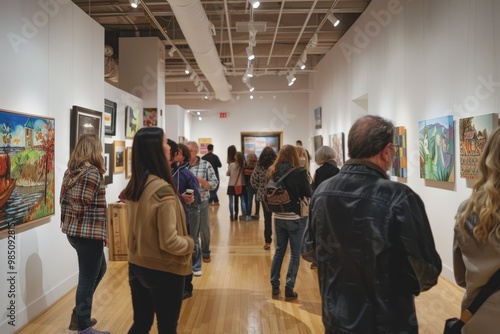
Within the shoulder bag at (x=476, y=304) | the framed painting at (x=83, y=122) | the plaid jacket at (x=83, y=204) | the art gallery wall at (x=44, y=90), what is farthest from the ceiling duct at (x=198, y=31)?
the shoulder bag at (x=476, y=304)

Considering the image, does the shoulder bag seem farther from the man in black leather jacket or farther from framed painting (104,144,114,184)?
framed painting (104,144,114,184)

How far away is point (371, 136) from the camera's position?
1633 millimetres

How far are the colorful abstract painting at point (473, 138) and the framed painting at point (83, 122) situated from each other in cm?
423

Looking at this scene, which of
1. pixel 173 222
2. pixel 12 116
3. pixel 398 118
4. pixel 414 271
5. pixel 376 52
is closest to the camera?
pixel 414 271

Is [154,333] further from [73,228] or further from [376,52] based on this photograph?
[376,52]

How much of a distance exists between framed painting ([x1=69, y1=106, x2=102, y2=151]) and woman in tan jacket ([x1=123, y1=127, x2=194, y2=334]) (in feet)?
8.64

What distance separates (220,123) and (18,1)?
38.9ft

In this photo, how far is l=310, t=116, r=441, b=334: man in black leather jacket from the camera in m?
1.49

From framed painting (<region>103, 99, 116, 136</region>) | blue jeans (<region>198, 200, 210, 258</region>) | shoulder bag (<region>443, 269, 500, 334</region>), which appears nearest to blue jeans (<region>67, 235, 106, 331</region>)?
blue jeans (<region>198, 200, 210, 258</region>)

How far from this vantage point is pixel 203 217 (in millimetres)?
5246

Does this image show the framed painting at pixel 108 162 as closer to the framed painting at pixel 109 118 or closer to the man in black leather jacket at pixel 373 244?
the framed painting at pixel 109 118

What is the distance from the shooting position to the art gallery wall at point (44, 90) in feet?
10.9

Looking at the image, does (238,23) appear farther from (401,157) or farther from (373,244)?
(373,244)

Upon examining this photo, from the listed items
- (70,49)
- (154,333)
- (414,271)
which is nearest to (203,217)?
(154,333)
